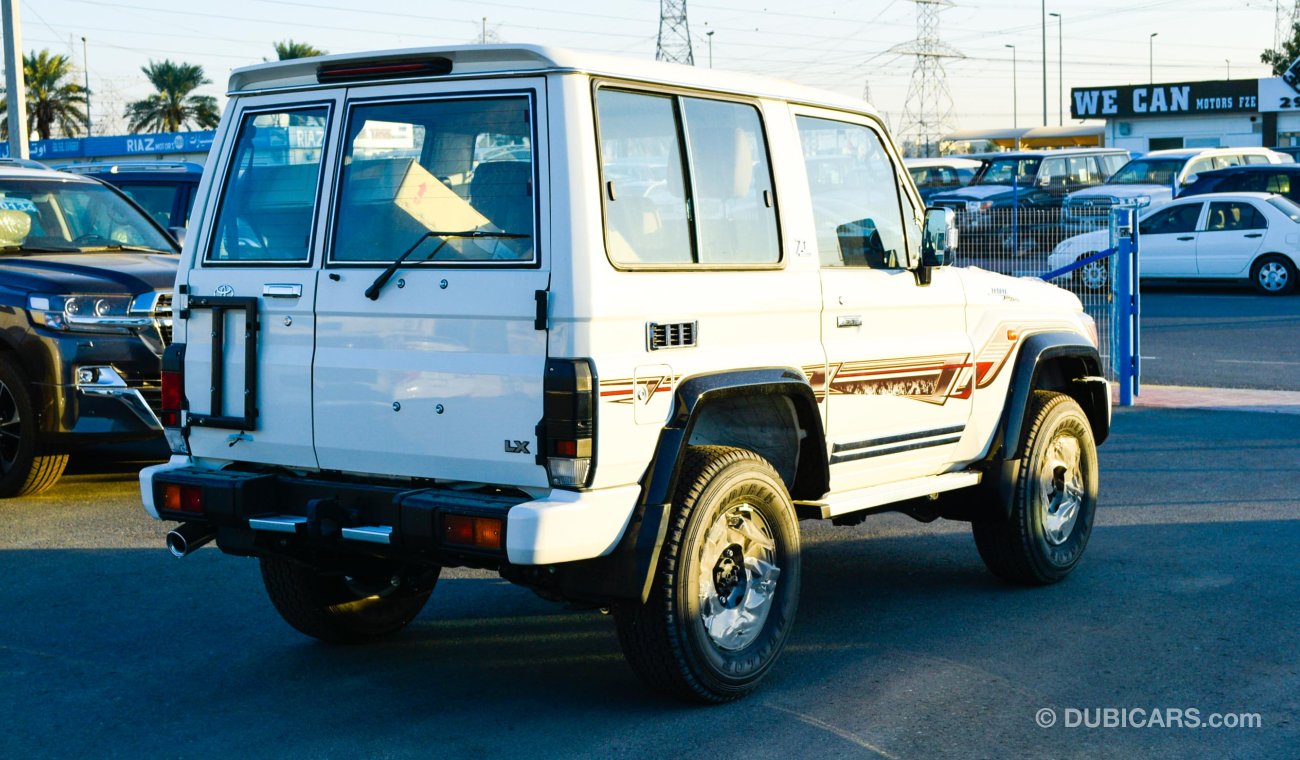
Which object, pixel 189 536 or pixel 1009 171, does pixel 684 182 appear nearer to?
pixel 189 536

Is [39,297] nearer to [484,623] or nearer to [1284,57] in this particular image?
[484,623]

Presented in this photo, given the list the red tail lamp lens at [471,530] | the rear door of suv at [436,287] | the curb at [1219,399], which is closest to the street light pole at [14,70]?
the curb at [1219,399]

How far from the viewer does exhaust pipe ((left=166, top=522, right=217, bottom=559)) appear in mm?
5305

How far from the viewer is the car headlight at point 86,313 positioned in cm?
870

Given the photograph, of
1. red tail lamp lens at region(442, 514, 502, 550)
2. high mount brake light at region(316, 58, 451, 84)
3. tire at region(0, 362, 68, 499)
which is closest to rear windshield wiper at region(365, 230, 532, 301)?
high mount brake light at region(316, 58, 451, 84)

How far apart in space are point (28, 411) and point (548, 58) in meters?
5.24

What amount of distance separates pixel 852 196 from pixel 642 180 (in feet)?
4.36

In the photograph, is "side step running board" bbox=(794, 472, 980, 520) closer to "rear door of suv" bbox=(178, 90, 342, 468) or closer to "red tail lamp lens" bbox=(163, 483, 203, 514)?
"rear door of suv" bbox=(178, 90, 342, 468)

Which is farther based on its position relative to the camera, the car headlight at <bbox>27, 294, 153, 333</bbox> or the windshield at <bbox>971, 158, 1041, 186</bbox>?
the windshield at <bbox>971, 158, 1041, 186</bbox>

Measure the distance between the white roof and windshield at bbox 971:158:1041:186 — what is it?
26.7 meters

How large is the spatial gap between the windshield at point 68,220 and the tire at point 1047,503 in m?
6.23

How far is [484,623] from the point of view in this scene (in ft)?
20.9

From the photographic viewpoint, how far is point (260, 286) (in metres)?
5.25
